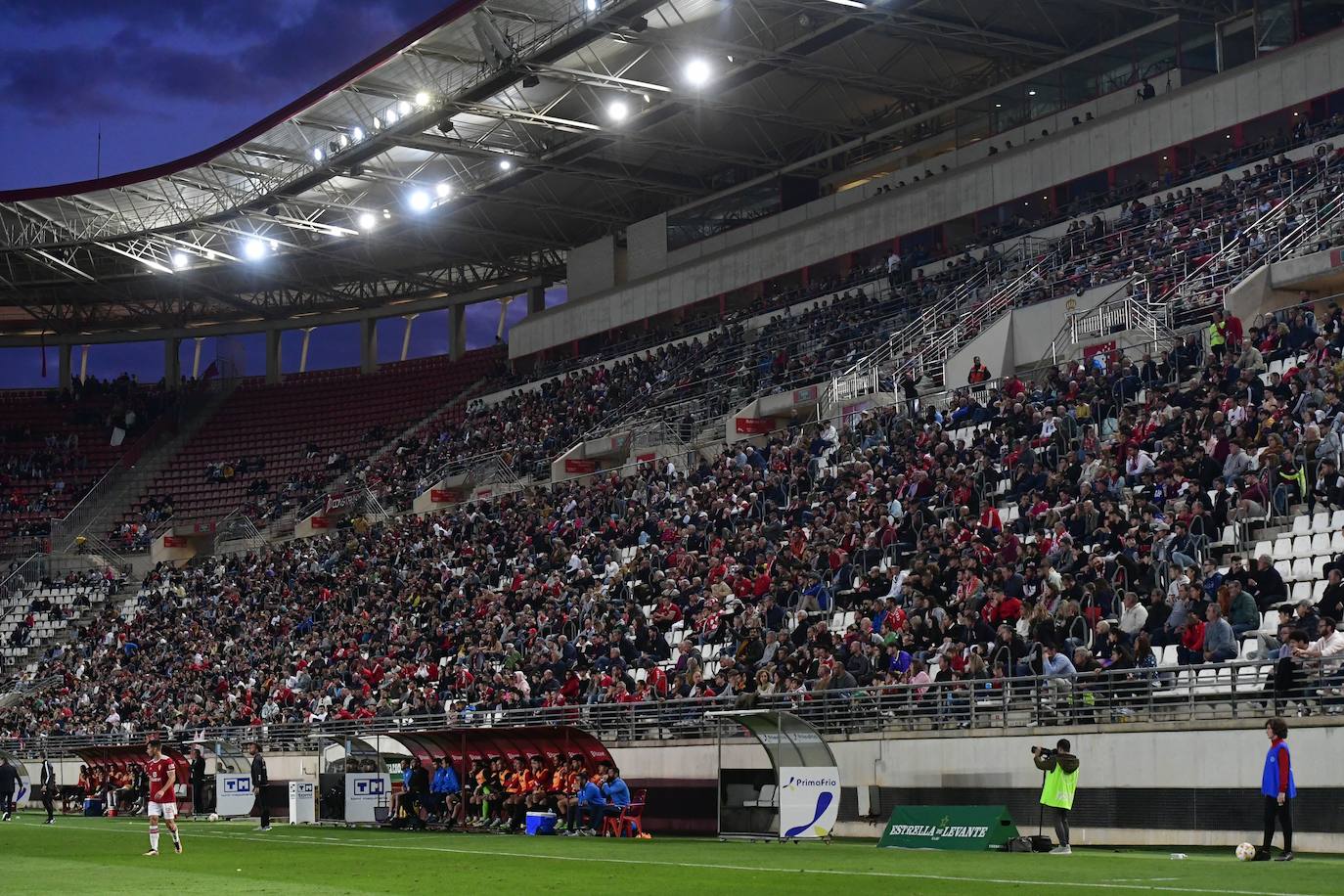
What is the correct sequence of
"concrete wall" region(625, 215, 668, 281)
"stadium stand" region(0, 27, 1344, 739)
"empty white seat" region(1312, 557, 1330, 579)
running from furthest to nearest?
"concrete wall" region(625, 215, 668, 281)
"stadium stand" region(0, 27, 1344, 739)
"empty white seat" region(1312, 557, 1330, 579)

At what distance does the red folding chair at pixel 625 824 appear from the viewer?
2645cm

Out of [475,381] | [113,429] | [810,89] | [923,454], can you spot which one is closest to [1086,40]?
[810,89]

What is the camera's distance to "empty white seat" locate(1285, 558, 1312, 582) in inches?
862

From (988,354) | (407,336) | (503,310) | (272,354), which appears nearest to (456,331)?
(503,310)

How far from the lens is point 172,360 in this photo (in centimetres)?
7775

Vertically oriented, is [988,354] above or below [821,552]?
above

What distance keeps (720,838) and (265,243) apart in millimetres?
41525

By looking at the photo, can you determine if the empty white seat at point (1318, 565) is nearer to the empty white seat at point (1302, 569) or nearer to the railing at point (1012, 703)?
the empty white seat at point (1302, 569)

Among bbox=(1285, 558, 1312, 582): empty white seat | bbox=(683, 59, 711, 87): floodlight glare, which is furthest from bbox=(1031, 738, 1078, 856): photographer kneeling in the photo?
bbox=(683, 59, 711, 87): floodlight glare

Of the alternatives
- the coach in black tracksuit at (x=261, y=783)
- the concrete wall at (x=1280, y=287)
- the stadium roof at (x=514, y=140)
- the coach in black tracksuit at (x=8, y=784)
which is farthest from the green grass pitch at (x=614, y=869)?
the stadium roof at (x=514, y=140)

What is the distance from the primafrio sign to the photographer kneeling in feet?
12.4

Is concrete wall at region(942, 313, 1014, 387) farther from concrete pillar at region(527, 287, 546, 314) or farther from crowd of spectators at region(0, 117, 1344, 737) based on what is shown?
concrete pillar at region(527, 287, 546, 314)

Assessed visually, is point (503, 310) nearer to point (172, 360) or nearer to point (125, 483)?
point (172, 360)

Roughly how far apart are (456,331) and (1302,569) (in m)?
53.1
